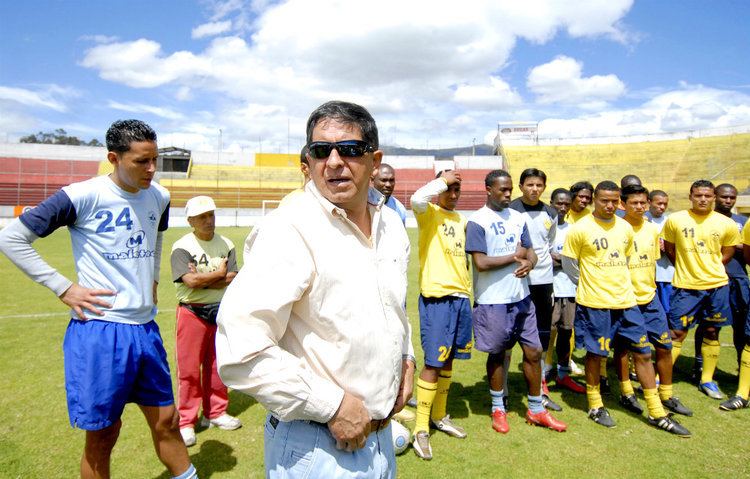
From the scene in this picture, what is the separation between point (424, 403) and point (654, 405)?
226 centimetres

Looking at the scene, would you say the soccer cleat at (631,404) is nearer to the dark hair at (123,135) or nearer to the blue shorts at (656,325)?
the blue shorts at (656,325)

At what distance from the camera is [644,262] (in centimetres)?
478

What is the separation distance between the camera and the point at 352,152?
65.9 inches

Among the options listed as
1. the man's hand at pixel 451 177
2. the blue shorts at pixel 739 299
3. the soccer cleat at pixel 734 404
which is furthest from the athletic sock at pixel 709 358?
the man's hand at pixel 451 177

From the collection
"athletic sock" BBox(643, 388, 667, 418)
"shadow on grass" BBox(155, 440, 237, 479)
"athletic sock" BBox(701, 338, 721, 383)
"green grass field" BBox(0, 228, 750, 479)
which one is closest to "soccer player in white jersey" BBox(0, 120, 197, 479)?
"shadow on grass" BBox(155, 440, 237, 479)

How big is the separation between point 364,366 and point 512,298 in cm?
293

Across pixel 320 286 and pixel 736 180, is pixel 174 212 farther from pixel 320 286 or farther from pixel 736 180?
pixel 736 180

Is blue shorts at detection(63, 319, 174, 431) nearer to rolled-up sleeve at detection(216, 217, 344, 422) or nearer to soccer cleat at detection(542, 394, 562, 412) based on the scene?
rolled-up sleeve at detection(216, 217, 344, 422)

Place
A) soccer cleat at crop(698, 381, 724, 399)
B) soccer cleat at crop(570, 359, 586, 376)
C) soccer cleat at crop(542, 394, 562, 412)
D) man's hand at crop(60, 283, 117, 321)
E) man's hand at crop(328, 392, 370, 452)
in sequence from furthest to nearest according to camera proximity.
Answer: soccer cleat at crop(570, 359, 586, 376), soccer cleat at crop(698, 381, 724, 399), soccer cleat at crop(542, 394, 562, 412), man's hand at crop(60, 283, 117, 321), man's hand at crop(328, 392, 370, 452)

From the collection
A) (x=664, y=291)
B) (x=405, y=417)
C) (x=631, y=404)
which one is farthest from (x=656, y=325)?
(x=405, y=417)

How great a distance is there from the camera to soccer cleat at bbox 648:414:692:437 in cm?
417

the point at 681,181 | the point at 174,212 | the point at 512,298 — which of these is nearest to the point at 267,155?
the point at 174,212

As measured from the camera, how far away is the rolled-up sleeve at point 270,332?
140 cm

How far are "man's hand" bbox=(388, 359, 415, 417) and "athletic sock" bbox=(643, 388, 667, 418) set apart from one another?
11.7ft
